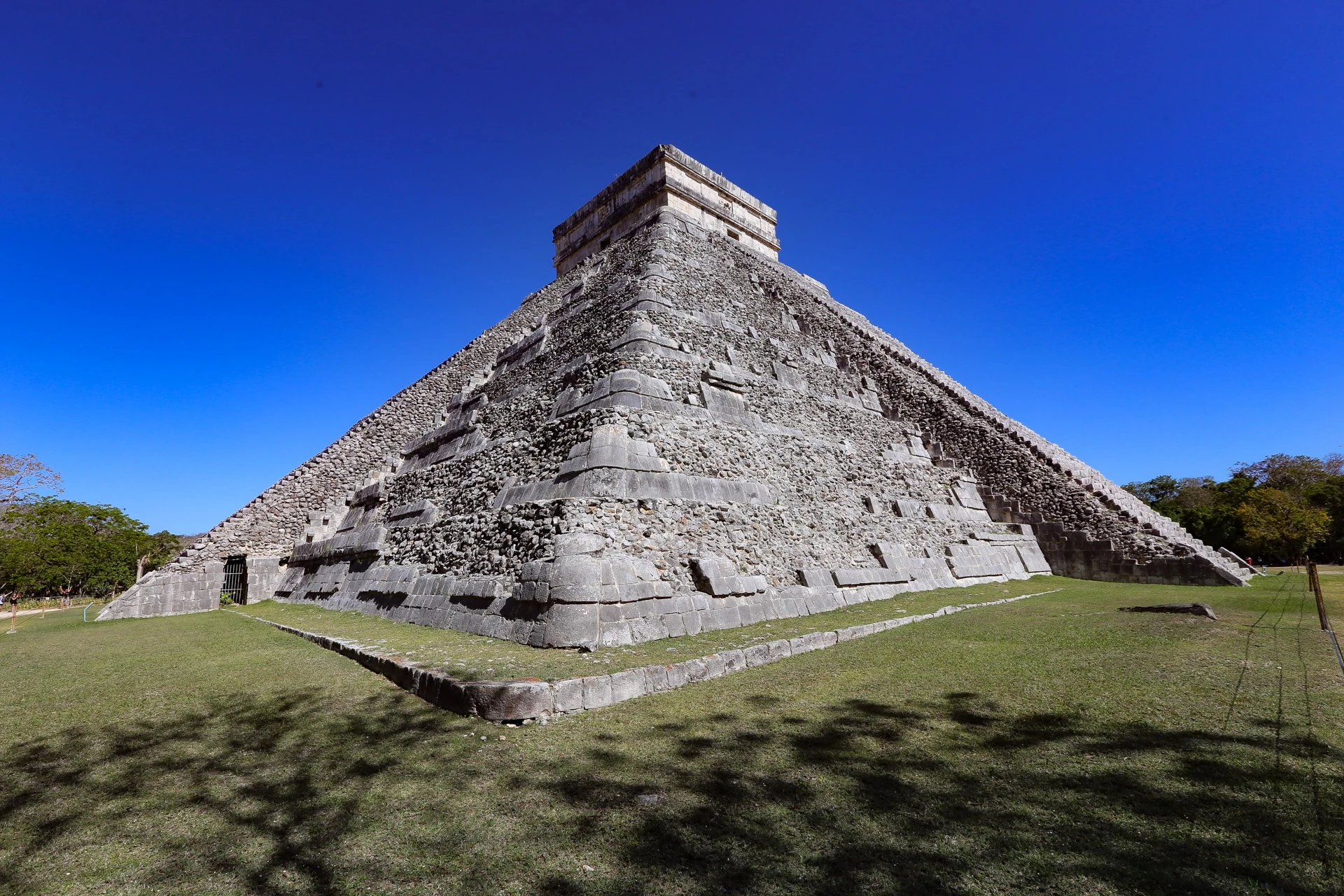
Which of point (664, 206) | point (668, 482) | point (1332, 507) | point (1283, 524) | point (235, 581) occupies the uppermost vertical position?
point (664, 206)

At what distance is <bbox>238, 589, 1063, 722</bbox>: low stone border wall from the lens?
465cm

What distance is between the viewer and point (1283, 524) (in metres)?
25.5

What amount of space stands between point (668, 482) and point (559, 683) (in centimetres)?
454

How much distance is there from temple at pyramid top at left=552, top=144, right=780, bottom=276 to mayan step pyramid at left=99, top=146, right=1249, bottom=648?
12 centimetres

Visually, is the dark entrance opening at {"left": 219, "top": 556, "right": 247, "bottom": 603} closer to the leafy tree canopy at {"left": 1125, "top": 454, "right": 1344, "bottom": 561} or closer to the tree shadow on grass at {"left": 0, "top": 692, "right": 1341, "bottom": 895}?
the tree shadow on grass at {"left": 0, "top": 692, "right": 1341, "bottom": 895}

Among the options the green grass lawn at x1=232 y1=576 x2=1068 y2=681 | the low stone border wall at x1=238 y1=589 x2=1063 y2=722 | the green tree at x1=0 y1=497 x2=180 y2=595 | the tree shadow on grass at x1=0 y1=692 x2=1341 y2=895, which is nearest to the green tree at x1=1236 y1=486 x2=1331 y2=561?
the green grass lawn at x1=232 y1=576 x2=1068 y2=681

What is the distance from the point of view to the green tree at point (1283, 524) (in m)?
25.5

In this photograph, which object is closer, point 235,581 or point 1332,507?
point 235,581

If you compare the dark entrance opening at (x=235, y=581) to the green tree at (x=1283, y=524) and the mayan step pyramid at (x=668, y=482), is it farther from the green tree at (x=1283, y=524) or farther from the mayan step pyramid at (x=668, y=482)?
the green tree at (x=1283, y=524)

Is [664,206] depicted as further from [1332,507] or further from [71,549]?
[1332,507]

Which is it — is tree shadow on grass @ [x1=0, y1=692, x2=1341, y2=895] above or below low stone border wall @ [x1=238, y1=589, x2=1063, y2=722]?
below

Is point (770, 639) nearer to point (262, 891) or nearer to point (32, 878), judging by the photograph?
point (262, 891)

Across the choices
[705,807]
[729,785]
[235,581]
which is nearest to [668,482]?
[729,785]

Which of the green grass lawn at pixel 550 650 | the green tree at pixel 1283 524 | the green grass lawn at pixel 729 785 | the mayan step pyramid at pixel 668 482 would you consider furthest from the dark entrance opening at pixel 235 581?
the green tree at pixel 1283 524
